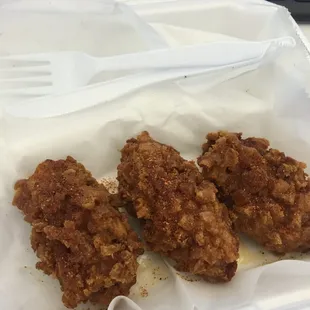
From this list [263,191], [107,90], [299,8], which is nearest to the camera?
[263,191]

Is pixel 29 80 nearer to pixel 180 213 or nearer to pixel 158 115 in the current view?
pixel 158 115

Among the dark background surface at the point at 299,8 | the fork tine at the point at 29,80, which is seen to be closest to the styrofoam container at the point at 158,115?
the fork tine at the point at 29,80

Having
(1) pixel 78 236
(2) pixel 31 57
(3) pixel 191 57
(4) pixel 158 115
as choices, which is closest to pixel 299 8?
(3) pixel 191 57

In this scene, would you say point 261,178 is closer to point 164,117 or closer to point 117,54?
point 164,117

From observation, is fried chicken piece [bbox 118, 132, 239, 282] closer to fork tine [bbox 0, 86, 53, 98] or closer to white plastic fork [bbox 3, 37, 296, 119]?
white plastic fork [bbox 3, 37, 296, 119]

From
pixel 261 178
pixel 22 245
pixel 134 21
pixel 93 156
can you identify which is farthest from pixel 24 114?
pixel 261 178

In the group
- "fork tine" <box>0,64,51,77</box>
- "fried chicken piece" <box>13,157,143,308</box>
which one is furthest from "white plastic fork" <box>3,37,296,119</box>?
"fried chicken piece" <box>13,157,143,308</box>

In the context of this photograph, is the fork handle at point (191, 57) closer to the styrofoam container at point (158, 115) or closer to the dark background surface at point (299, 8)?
the styrofoam container at point (158, 115)
